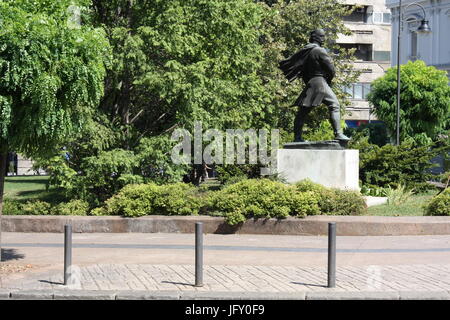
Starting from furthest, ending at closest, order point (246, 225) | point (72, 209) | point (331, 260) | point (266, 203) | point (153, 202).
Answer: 1. point (72, 209)
2. point (153, 202)
3. point (246, 225)
4. point (266, 203)
5. point (331, 260)

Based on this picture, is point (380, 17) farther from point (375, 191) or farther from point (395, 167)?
point (375, 191)

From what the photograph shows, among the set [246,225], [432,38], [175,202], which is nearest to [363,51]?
[432,38]

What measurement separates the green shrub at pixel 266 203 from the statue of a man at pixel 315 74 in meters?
3.44

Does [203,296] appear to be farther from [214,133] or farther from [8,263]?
[214,133]

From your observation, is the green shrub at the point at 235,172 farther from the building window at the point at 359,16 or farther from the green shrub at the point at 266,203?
the building window at the point at 359,16

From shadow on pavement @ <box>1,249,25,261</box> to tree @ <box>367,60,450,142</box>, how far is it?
3887 centimetres

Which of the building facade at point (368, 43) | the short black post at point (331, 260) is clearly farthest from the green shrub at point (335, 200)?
the building facade at point (368, 43)

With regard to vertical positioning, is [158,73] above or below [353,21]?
below

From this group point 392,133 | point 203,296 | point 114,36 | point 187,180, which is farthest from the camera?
point 392,133

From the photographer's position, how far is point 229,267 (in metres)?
11.4

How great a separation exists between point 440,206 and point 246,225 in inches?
158

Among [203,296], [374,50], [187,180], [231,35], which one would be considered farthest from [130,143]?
[374,50]

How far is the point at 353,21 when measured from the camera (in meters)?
74.6

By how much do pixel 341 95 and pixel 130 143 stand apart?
1427 cm
